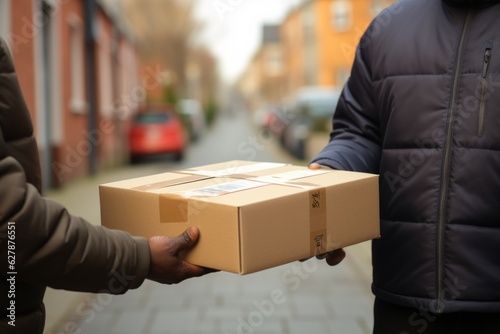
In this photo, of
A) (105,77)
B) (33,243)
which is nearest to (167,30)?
(105,77)

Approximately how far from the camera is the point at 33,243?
178cm

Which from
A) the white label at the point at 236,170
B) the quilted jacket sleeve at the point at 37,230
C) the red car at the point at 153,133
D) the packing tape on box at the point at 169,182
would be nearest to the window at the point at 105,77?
the red car at the point at 153,133

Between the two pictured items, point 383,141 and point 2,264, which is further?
point 383,141

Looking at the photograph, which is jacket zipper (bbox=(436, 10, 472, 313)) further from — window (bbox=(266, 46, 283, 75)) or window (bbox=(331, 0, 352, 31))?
window (bbox=(266, 46, 283, 75))

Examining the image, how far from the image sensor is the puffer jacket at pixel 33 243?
175 centimetres

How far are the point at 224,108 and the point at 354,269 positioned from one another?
102 metres

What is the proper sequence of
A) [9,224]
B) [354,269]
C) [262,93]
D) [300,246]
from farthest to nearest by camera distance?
1. [262,93]
2. [354,269]
3. [300,246]
4. [9,224]

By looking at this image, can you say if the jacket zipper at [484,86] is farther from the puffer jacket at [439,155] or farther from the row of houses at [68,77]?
the row of houses at [68,77]

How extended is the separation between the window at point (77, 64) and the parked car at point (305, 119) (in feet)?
16.6

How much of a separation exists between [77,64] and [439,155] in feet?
46.7

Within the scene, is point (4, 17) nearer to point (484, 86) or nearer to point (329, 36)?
point (484, 86)

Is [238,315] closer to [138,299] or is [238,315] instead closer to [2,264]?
[138,299]

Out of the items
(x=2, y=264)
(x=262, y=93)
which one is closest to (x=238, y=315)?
(x=2, y=264)

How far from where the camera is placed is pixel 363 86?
2.59 metres
